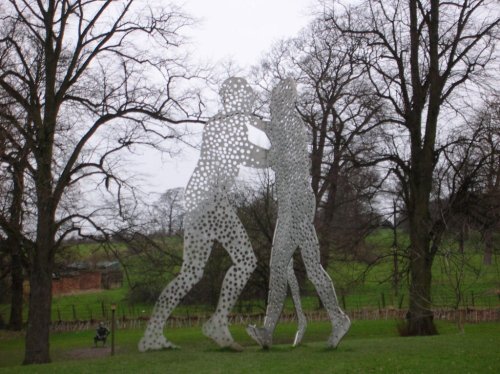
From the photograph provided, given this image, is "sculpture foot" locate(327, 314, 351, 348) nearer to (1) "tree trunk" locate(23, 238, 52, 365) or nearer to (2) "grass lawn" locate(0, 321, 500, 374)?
(2) "grass lawn" locate(0, 321, 500, 374)

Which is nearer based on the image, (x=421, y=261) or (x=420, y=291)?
(x=420, y=291)

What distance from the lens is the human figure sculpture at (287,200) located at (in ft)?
34.4

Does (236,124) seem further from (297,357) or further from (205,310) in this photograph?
(205,310)

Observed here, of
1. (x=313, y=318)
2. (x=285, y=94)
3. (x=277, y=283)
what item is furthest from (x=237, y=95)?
(x=313, y=318)

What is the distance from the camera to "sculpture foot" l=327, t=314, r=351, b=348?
10000 mm

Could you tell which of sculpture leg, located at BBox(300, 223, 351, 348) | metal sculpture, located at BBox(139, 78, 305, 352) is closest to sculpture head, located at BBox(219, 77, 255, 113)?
metal sculpture, located at BBox(139, 78, 305, 352)

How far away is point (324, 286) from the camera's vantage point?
10109 mm

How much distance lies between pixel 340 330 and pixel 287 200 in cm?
246

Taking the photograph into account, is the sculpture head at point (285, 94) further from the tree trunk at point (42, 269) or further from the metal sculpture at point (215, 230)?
the tree trunk at point (42, 269)

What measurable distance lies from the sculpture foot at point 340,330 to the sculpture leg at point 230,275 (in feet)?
5.46

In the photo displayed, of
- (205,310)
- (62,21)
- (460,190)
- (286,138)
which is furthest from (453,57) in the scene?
(205,310)

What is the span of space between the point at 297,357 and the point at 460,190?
8.14m

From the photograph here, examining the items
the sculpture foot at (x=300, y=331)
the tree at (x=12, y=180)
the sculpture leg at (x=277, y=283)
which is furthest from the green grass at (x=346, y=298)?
the sculpture leg at (x=277, y=283)

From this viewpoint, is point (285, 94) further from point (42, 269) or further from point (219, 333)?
point (42, 269)
